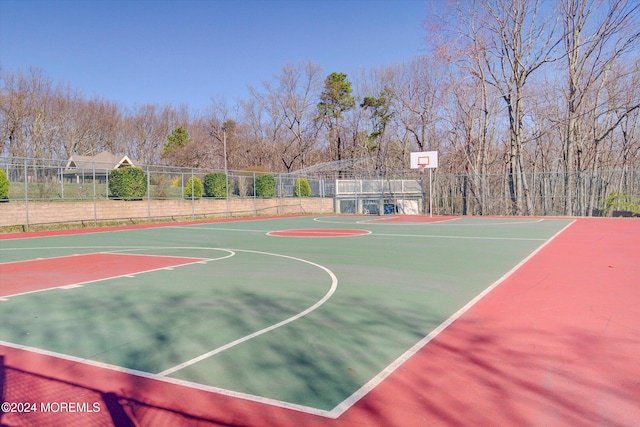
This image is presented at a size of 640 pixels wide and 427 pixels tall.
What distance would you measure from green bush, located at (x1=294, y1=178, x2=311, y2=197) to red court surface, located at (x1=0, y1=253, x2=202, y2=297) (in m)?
21.9

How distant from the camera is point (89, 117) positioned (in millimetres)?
46500

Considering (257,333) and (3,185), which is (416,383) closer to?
(257,333)

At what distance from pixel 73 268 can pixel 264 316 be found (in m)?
5.79

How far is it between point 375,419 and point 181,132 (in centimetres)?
5295

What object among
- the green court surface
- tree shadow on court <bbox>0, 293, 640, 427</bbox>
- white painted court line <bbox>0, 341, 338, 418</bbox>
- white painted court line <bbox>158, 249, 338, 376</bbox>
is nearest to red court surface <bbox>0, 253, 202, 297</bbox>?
the green court surface

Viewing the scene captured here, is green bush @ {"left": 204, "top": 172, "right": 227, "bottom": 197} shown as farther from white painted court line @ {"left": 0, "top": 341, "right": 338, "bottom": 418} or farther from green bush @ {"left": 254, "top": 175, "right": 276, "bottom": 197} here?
white painted court line @ {"left": 0, "top": 341, "right": 338, "bottom": 418}

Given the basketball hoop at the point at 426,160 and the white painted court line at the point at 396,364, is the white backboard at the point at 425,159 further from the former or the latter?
the white painted court line at the point at 396,364

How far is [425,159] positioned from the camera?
28391 millimetres

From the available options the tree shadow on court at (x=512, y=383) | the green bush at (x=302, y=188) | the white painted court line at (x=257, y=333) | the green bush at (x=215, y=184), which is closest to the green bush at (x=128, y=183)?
the green bush at (x=215, y=184)

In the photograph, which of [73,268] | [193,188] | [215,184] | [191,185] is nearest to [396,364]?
[73,268]

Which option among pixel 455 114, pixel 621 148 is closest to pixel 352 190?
pixel 455 114

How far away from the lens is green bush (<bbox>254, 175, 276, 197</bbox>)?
30.2 meters

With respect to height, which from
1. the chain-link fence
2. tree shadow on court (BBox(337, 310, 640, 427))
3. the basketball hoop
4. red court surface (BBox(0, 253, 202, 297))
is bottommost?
tree shadow on court (BBox(337, 310, 640, 427))

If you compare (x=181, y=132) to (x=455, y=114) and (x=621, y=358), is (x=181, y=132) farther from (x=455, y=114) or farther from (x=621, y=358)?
(x=621, y=358)
